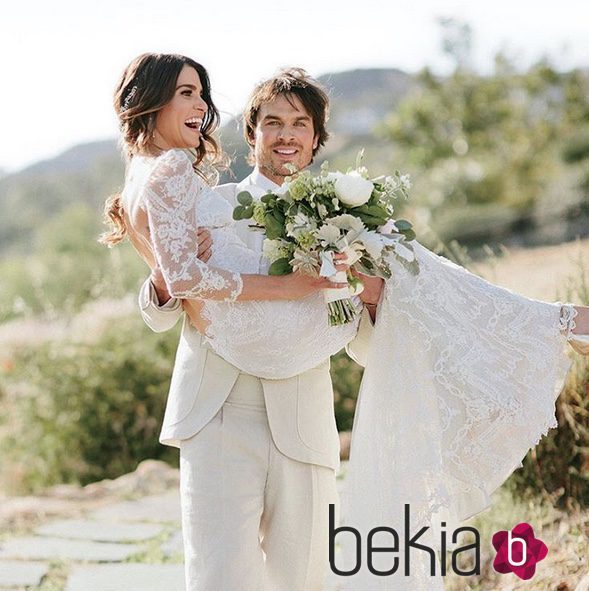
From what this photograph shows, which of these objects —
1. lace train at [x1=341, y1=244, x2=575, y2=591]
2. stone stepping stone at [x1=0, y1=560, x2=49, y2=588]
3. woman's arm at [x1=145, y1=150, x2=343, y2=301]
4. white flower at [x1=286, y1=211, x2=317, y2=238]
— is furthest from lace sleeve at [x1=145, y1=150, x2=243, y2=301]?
stone stepping stone at [x1=0, y1=560, x2=49, y2=588]

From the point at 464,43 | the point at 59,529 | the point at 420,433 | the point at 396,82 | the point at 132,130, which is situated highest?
the point at 396,82

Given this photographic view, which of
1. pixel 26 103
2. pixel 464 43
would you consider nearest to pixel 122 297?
pixel 464 43

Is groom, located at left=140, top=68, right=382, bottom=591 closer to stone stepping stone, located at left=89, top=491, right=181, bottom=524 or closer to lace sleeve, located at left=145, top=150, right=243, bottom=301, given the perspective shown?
lace sleeve, located at left=145, top=150, right=243, bottom=301

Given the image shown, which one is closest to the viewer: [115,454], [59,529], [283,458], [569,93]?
[283,458]

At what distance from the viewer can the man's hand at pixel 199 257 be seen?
127 inches

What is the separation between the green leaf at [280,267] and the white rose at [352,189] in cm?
25

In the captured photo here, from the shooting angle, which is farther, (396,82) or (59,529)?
(396,82)

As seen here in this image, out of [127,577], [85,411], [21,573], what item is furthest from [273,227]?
[85,411]

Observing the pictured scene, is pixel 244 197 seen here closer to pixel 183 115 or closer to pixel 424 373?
pixel 183 115

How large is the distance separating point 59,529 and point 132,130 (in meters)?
3.75

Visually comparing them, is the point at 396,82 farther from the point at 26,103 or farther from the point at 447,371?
the point at 447,371

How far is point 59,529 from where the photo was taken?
21.3 ft

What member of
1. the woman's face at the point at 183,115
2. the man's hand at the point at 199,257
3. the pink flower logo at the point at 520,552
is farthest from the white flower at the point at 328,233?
→ the pink flower logo at the point at 520,552

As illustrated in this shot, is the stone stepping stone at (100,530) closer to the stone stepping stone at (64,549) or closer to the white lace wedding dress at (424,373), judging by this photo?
the stone stepping stone at (64,549)
